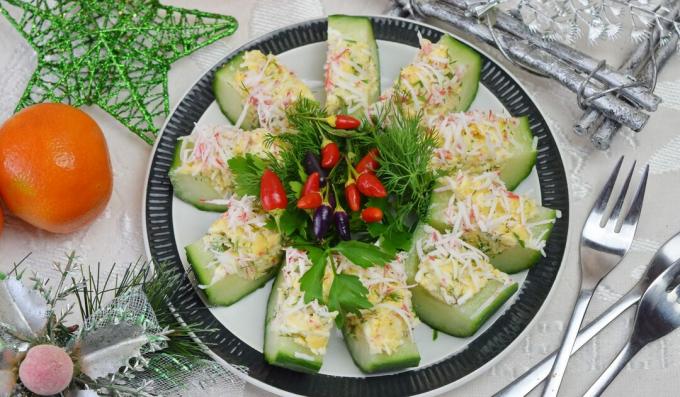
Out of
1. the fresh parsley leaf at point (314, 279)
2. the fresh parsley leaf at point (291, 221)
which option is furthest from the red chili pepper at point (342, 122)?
the fresh parsley leaf at point (314, 279)

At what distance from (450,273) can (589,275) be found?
18.3 inches

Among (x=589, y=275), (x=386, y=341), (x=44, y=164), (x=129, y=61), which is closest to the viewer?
(x=386, y=341)

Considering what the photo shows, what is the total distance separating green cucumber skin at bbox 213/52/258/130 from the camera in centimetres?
209

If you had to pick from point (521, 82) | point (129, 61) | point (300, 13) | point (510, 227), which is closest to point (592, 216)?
point (510, 227)

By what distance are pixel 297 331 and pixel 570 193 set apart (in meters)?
0.86

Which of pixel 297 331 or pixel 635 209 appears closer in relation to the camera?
pixel 297 331

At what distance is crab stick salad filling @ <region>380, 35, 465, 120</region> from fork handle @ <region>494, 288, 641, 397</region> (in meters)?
0.71

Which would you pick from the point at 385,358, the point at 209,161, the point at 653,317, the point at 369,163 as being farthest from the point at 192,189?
the point at 653,317

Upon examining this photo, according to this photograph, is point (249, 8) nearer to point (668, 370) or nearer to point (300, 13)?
point (300, 13)

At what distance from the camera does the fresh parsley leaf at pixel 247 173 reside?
1887mm

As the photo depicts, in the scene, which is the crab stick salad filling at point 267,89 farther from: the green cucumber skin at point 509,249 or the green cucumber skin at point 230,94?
the green cucumber skin at point 509,249

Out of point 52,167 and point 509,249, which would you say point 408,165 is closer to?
point 509,249

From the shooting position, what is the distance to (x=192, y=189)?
198 cm

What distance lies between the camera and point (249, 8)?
2.41m
